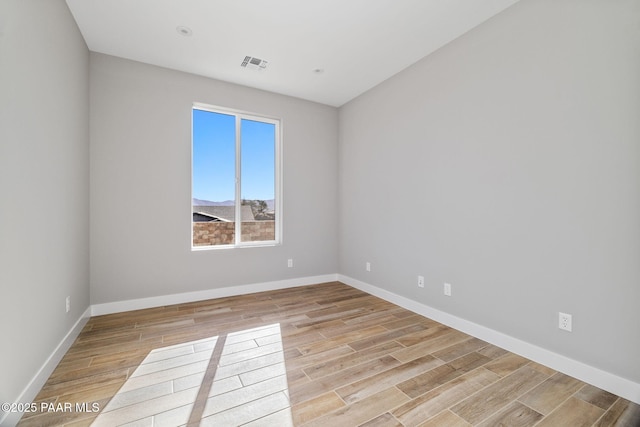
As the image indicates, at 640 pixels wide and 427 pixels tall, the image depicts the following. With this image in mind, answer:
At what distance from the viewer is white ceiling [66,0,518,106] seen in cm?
230

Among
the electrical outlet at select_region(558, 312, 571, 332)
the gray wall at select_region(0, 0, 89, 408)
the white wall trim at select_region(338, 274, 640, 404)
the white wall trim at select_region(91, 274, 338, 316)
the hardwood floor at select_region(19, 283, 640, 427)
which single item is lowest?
the hardwood floor at select_region(19, 283, 640, 427)

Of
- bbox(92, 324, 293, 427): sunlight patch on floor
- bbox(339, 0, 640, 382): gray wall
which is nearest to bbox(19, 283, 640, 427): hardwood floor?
bbox(92, 324, 293, 427): sunlight patch on floor

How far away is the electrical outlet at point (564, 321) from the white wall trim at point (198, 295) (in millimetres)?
2896

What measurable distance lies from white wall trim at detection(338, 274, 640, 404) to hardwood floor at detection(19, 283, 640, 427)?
64 millimetres

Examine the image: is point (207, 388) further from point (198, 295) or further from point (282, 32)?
point (282, 32)

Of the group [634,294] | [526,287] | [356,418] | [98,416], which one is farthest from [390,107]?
[98,416]

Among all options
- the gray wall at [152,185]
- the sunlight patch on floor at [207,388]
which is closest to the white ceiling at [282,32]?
the gray wall at [152,185]

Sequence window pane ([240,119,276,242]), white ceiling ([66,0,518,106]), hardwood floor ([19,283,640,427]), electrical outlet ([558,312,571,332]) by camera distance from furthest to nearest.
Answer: window pane ([240,119,276,242]), white ceiling ([66,0,518,106]), electrical outlet ([558,312,571,332]), hardwood floor ([19,283,640,427])

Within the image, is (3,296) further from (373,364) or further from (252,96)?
(252,96)

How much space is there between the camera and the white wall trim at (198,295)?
303cm

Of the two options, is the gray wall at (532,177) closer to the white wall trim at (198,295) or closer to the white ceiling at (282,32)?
the white ceiling at (282,32)

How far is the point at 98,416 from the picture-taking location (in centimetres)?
152

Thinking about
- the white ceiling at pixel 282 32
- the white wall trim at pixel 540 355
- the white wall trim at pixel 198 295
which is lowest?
the white wall trim at pixel 540 355

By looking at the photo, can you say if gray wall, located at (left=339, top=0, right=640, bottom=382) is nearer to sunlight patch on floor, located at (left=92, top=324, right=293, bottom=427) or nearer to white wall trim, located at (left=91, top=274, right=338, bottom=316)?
white wall trim, located at (left=91, top=274, right=338, bottom=316)
